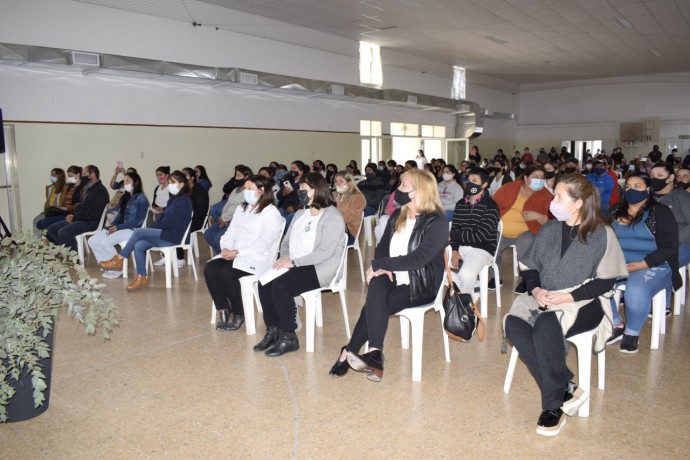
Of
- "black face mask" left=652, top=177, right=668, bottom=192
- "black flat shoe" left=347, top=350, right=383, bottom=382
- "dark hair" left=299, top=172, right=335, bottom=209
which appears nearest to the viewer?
"black flat shoe" left=347, top=350, right=383, bottom=382

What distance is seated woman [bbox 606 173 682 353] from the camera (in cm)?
369

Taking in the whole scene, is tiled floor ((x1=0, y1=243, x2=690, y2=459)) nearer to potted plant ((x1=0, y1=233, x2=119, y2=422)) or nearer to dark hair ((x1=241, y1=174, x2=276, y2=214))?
potted plant ((x1=0, y1=233, x2=119, y2=422))

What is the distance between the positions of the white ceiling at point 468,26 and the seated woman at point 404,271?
291 inches

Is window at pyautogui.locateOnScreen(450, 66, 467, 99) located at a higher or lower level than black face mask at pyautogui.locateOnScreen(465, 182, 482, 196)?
higher

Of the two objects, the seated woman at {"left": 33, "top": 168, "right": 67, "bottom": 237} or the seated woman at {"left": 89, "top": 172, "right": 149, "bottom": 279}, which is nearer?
the seated woman at {"left": 89, "top": 172, "right": 149, "bottom": 279}

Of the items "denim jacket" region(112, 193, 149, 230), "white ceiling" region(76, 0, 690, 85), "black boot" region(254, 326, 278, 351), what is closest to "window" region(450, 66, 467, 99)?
"white ceiling" region(76, 0, 690, 85)

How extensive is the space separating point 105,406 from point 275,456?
1159 mm

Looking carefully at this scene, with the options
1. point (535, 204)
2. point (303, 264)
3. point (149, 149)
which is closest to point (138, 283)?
point (303, 264)

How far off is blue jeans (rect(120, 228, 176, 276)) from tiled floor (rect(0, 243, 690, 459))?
1.59 meters

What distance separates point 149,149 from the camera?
33.8 feet

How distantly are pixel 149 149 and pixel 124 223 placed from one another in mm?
4343

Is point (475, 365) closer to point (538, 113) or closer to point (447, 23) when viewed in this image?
point (447, 23)

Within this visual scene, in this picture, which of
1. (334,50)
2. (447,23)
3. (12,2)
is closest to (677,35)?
(447,23)

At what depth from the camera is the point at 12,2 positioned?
8.12 m
